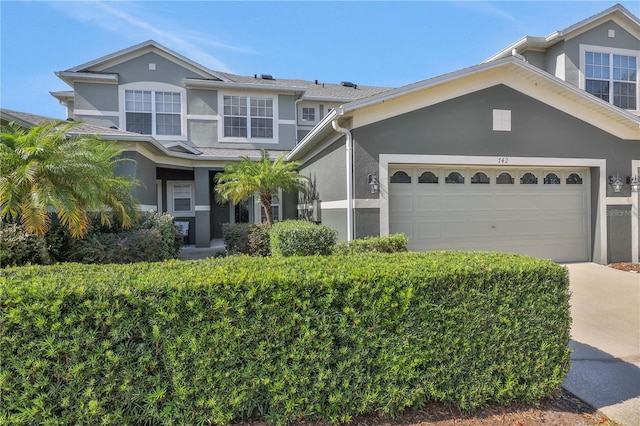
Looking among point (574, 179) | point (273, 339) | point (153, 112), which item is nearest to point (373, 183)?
point (273, 339)

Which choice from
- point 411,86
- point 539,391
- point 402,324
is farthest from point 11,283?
point 411,86

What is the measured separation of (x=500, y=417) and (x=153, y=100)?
14.7 meters

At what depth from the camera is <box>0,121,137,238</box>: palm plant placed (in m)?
4.78

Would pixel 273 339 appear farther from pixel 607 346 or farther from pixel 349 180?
pixel 349 180

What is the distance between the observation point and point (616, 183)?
877 cm

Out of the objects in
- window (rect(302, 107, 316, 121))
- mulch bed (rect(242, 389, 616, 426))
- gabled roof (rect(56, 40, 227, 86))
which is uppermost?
gabled roof (rect(56, 40, 227, 86))

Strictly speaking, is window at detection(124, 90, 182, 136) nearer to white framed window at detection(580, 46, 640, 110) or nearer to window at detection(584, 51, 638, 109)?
white framed window at detection(580, 46, 640, 110)

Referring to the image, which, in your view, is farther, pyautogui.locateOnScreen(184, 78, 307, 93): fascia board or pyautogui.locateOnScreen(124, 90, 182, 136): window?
pyautogui.locateOnScreen(184, 78, 307, 93): fascia board

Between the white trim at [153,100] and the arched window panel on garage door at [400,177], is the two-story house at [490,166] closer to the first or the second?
the arched window panel on garage door at [400,177]

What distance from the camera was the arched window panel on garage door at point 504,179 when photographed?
870 cm

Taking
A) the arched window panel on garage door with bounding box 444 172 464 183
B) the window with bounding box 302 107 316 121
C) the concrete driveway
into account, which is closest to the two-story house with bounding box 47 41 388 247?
the window with bounding box 302 107 316 121

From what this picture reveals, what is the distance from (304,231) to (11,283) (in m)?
4.90

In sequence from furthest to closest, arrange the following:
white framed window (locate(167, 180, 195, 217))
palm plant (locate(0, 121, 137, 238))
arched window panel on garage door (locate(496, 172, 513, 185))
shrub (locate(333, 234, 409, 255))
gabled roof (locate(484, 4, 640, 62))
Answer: white framed window (locate(167, 180, 195, 217)) < gabled roof (locate(484, 4, 640, 62)) < arched window panel on garage door (locate(496, 172, 513, 185)) < shrub (locate(333, 234, 409, 255)) < palm plant (locate(0, 121, 137, 238))

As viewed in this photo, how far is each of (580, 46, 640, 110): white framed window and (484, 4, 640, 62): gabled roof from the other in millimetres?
714
